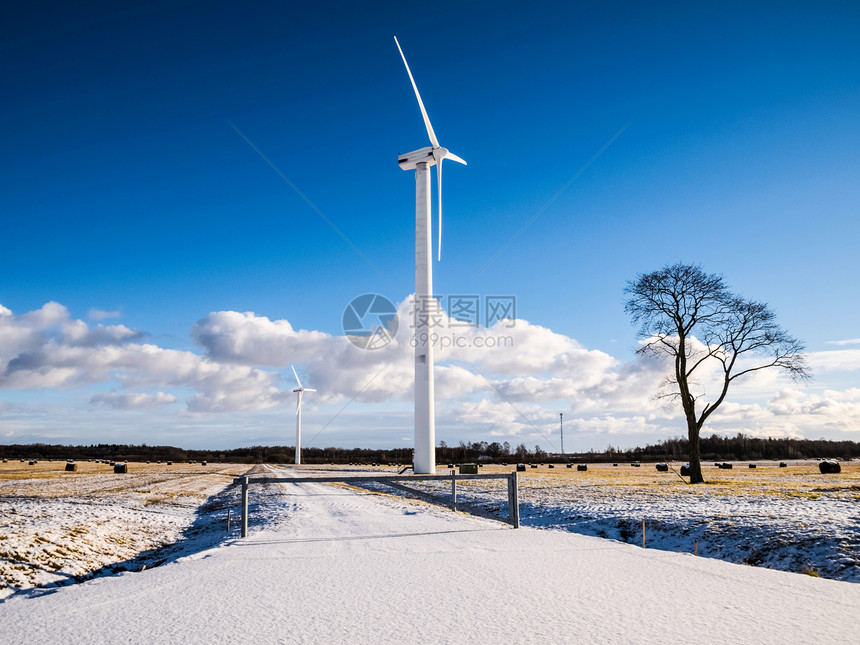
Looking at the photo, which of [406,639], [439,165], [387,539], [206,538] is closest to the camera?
[406,639]

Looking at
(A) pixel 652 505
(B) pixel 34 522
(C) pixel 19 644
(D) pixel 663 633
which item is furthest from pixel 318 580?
(A) pixel 652 505

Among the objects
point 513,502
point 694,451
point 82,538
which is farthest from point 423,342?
point 694,451

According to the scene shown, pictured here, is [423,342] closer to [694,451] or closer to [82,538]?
[82,538]

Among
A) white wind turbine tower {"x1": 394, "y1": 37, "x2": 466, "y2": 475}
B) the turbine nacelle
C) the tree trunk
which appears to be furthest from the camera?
the tree trunk

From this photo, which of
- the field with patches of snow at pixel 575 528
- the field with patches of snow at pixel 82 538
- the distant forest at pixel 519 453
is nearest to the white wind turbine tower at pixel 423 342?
the field with patches of snow at pixel 575 528

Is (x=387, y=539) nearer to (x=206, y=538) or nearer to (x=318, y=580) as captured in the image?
(x=318, y=580)

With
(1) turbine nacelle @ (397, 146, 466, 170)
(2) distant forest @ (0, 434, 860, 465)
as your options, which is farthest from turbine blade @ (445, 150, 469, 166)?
(2) distant forest @ (0, 434, 860, 465)

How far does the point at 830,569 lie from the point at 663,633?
279 inches

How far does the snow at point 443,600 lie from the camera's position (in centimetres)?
502

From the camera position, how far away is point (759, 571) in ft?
25.2

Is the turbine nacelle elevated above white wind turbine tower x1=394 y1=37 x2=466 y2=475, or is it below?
above

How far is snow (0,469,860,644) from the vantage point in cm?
502

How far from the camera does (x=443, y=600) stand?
609 cm

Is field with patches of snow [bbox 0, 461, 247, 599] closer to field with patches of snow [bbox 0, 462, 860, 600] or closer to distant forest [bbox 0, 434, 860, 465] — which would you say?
field with patches of snow [bbox 0, 462, 860, 600]
